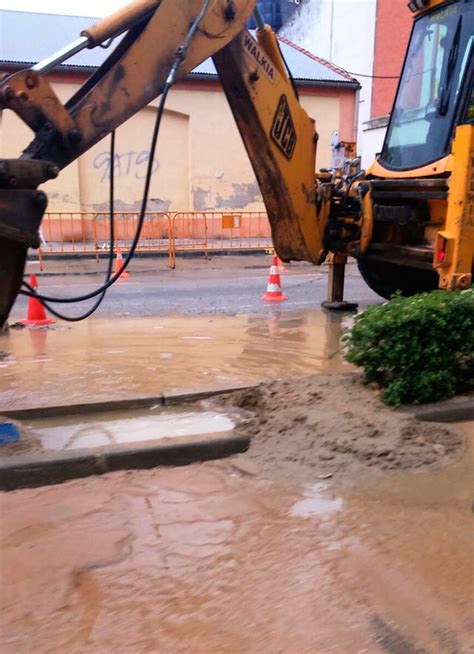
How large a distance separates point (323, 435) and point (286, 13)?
32.9 metres

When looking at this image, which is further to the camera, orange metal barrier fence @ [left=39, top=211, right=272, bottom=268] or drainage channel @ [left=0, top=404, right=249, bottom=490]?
orange metal barrier fence @ [left=39, top=211, right=272, bottom=268]

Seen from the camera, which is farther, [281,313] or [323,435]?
[281,313]

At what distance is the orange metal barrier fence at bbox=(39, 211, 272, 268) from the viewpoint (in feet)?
53.5

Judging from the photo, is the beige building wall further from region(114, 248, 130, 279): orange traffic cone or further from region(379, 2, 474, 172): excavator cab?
region(379, 2, 474, 172): excavator cab

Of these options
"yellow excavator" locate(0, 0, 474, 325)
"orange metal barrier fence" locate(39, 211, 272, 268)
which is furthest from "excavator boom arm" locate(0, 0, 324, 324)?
"orange metal barrier fence" locate(39, 211, 272, 268)

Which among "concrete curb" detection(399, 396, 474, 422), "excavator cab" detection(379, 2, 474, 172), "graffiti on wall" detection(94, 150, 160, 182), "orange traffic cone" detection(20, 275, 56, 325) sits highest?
"graffiti on wall" detection(94, 150, 160, 182)

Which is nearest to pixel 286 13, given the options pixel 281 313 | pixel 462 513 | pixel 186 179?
pixel 186 179

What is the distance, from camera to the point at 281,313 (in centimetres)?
838

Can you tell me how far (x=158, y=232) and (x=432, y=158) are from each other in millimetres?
12115

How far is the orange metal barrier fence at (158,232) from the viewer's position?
16.3 metres

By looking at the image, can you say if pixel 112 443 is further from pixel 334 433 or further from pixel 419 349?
pixel 419 349

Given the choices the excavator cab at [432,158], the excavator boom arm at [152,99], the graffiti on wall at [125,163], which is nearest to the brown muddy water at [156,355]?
the excavator boom arm at [152,99]

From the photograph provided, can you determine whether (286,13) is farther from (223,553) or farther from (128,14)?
(223,553)

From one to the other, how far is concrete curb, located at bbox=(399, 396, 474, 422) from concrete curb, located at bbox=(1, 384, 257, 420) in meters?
1.31
